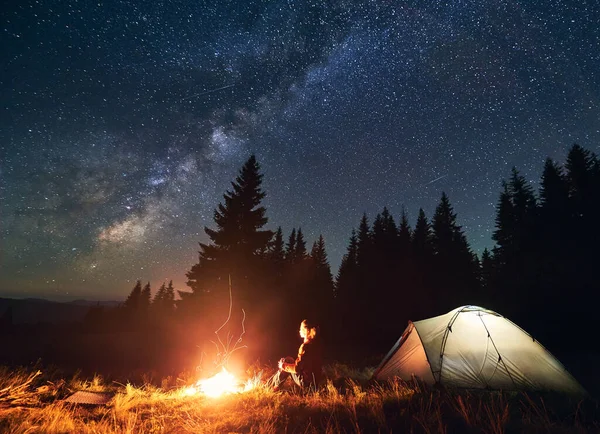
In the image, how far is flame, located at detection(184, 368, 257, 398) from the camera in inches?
270

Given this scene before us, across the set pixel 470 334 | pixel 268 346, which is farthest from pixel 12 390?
pixel 268 346

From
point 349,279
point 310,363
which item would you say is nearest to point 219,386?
point 310,363

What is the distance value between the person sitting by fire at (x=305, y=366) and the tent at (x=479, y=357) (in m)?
2.30

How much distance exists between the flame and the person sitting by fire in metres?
0.77

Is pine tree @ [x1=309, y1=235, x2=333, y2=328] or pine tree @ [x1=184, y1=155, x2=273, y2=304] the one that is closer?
pine tree @ [x1=184, y1=155, x2=273, y2=304]

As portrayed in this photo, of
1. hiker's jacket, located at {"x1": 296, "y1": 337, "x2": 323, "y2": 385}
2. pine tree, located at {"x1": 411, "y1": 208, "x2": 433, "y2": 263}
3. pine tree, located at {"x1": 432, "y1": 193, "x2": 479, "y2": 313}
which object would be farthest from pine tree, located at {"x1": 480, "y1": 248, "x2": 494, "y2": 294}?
hiker's jacket, located at {"x1": 296, "y1": 337, "x2": 323, "y2": 385}

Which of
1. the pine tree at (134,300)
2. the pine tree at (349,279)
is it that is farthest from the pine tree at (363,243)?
the pine tree at (134,300)

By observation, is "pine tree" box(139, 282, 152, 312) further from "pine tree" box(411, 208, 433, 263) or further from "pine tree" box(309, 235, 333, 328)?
"pine tree" box(411, 208, 433, 263)

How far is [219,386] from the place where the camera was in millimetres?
7227

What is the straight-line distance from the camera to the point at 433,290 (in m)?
28.3

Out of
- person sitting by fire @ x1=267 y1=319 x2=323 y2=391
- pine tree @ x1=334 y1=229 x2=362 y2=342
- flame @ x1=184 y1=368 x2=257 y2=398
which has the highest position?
pine tree @ x1=334 y1=229 x2=362 y2=342

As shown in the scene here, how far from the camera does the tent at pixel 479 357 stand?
719 cm

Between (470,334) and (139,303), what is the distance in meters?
57.0

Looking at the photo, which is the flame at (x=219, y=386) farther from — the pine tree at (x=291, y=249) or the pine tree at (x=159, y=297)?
the pine tree at (x=159, y=297)
